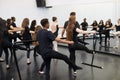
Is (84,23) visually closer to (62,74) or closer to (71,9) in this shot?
(71,9)

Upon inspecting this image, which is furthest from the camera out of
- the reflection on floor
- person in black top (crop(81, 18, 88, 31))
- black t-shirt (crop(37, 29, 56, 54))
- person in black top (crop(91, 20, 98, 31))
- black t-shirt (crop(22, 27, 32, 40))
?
person in black top (crop(81, 18, 88, 31))

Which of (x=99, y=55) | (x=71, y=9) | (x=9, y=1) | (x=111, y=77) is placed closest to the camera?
(x=111, y=77)

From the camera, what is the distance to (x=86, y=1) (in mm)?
11336

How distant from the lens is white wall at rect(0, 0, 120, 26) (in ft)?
32.2

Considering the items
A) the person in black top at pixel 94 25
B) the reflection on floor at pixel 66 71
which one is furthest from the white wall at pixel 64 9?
the reflection on floor at pixel 66 71

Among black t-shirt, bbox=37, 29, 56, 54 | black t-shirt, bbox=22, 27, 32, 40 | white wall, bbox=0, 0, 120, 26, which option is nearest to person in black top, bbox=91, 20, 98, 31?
white wall, bbox=0, 0, 120, 26

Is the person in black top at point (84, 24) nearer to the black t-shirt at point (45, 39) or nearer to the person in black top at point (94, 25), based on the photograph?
the person in black top at point (94, 25)

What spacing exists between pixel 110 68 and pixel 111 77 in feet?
3.49

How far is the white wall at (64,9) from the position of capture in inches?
387

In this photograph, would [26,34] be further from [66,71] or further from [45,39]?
[45,39]

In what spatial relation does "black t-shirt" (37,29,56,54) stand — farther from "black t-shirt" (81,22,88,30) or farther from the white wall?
"black t-shirt" (81,22,88,30)

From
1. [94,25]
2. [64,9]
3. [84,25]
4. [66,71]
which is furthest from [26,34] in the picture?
[64,9]

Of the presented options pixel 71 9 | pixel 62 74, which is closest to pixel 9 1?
pixel 71 9

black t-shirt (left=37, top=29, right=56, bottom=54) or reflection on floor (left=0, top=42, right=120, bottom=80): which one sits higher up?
black t-shirt (left=37, top=29, right=56, bottom=54)
